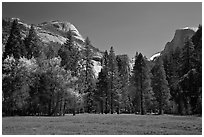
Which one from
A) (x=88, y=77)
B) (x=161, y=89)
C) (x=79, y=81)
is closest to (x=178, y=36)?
(x=161, y=89)

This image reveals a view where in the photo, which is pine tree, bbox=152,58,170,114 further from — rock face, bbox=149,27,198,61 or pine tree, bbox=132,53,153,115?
rock face, bbox=149,27,198,61

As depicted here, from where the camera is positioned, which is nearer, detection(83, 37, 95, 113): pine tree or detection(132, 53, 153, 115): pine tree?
detection(132, 53, 153, 115): pine tree

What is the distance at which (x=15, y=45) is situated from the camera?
3897cm

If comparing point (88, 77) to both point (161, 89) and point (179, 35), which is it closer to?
point (161, 89)

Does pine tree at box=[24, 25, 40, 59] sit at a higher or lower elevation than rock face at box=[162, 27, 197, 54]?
lower

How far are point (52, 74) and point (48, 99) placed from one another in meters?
3.24

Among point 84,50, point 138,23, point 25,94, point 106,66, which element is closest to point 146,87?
point 106,66

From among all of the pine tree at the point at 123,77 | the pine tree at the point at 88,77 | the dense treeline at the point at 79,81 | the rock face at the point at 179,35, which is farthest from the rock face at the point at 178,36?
the pine tree at the point at 88,77

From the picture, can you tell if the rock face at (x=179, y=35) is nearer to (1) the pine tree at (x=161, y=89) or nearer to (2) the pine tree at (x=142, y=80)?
(1) the pine tree at (x=161, y=89)

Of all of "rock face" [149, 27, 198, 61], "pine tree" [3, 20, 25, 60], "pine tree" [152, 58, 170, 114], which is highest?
"rock face" [149, 27, 198, 61]

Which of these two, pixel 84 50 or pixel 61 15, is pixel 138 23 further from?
pixel 84 50

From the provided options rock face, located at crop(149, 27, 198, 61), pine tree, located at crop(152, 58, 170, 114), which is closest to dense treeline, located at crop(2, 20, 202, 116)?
pine tree, located at crop(152, 58, 170, 114)

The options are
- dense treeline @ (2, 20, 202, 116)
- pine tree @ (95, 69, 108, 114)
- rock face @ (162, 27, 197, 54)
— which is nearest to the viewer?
dense treeline @ (2, 20, 202, 116)

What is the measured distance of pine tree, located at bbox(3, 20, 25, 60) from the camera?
126ft
